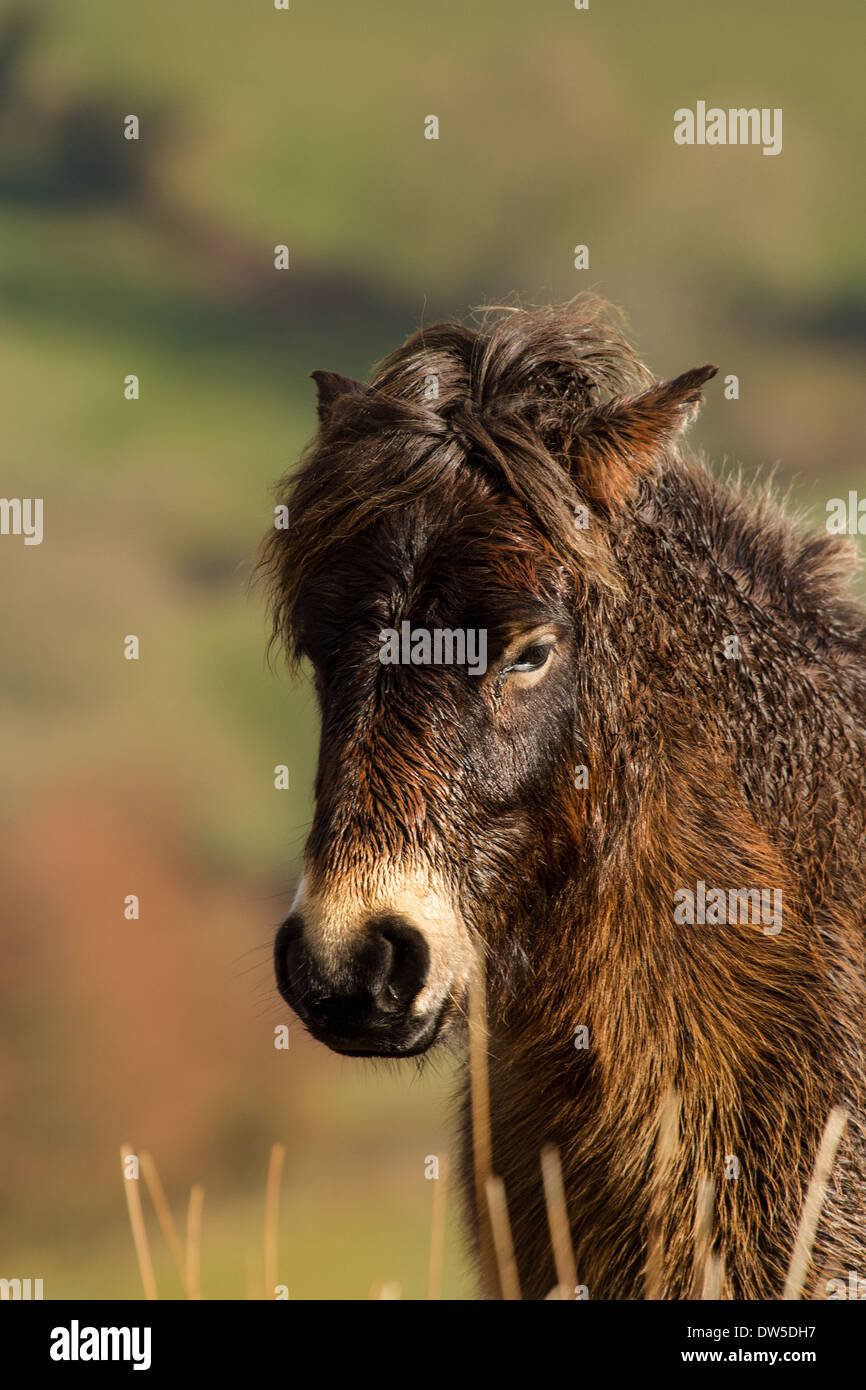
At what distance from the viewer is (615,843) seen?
15.1ft

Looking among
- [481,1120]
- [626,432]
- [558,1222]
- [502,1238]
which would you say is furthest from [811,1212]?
[626,432]

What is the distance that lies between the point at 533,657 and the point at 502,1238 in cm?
226

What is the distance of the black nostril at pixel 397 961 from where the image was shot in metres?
3.83

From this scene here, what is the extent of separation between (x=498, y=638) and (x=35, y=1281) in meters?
5.84

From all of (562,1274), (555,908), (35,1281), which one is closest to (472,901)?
(555,908)

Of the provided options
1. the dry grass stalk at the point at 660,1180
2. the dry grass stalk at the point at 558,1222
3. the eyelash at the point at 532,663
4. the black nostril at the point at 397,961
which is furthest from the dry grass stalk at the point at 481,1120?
the eyelash at the point at 532,663

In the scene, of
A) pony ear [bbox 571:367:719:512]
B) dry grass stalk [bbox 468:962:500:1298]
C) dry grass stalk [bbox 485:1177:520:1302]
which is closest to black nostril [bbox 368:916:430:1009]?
dry grass stalk [bbox 468:962:500:1298]

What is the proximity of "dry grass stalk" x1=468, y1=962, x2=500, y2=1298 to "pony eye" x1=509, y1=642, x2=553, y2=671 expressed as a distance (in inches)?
41.6

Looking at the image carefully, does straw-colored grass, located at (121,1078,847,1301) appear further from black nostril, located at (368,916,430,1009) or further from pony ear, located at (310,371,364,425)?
pony ear, located at (310,371,364,425)

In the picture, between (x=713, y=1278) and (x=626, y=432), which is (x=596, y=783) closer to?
(x=626, y=432)

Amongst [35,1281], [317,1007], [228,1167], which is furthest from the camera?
[228,1167]

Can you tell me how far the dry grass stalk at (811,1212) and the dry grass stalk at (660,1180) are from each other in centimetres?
45

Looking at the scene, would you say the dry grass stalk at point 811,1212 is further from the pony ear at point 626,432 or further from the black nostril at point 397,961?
the pony ear at point 626,432

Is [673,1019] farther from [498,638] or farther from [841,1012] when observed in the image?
[498,638]
